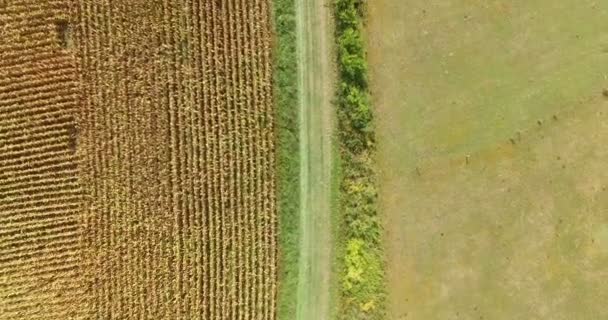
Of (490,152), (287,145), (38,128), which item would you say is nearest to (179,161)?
(287,145)

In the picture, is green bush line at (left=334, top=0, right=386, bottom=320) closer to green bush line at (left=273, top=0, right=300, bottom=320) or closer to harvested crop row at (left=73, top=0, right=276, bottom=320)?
green bush line at (left=273, top=0, right=300, bottom=320)

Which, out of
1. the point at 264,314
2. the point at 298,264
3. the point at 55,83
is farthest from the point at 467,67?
the point at 55,83

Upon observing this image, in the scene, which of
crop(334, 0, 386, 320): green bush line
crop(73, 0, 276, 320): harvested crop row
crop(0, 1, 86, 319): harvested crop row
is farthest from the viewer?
crop(334, 0, 386, 320): green bush line

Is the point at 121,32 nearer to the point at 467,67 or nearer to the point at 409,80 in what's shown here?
the point at 409,80

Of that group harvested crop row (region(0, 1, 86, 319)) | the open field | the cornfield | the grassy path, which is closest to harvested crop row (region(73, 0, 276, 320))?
the cornfield

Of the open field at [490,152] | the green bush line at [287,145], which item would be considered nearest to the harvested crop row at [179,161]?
the green bush line at [287,145]

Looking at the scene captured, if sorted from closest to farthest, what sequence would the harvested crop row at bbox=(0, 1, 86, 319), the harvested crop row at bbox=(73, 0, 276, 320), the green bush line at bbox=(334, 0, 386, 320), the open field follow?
the harvested crop row at bbox=(0, 1, 86, 319) < the harvested crop row at bbox=(73, 0, 276, 320) < the green bush line at bbox=(334, 0, 386, 320) < the open field

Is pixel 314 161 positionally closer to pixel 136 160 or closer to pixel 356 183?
pixel 356 183
